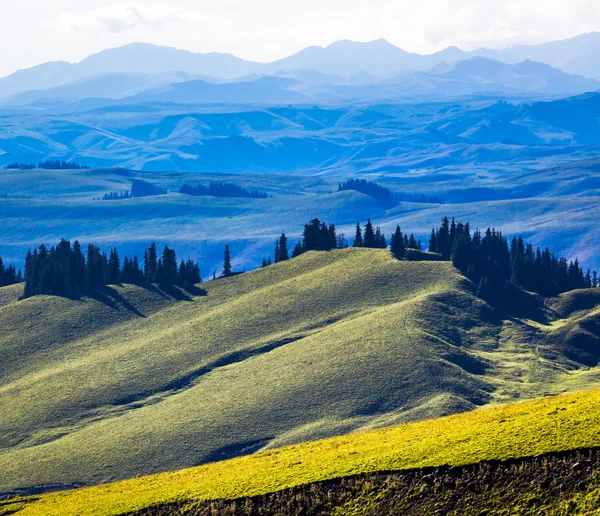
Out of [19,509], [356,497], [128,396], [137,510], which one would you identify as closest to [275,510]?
[356,497]

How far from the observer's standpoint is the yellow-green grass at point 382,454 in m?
59.2

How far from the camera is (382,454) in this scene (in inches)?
2544

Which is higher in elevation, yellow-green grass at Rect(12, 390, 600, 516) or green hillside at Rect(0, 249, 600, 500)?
yellow-green grass at Rect(12, 390, 600, 516)

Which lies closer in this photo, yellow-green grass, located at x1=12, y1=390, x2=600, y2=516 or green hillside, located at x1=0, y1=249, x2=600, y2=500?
yellow-green grass, located at x1=12, y1=390, x2=600, y2=516

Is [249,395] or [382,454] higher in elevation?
[382,454]

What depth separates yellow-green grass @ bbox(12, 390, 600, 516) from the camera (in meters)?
59.2

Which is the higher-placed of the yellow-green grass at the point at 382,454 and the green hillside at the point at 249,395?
the yellow-green grass at the point at 382,454

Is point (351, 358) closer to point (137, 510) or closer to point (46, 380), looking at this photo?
point (46, 380)

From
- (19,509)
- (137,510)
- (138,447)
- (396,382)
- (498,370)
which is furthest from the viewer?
(498,370)

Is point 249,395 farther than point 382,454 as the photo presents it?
Yes

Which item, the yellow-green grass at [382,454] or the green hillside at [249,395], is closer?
the yellow-green grass at [382,454]

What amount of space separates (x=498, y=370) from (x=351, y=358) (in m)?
27.1

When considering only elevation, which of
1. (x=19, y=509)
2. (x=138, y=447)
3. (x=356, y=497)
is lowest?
(x=138, y=447)

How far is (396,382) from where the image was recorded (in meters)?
175
